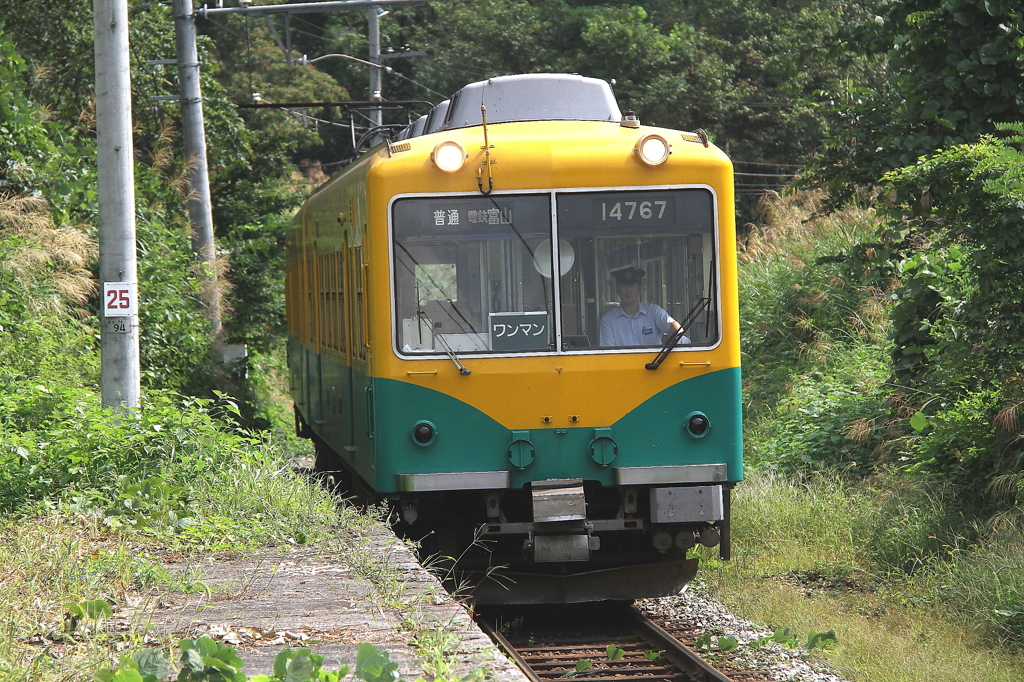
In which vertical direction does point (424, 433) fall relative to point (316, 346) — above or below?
below

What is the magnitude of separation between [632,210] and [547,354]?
0.98m

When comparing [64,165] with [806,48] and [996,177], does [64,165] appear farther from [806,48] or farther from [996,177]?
[996,177]

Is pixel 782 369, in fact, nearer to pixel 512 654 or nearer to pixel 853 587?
pixel 853 587

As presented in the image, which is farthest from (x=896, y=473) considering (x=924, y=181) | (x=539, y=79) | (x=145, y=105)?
(x=145, y=105)

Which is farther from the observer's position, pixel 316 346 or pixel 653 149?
pixel 316 346

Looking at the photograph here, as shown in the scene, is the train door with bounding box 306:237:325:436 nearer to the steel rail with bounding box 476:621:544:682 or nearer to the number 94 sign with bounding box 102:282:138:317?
the number 94 sign with bounding box 102:282:138:317

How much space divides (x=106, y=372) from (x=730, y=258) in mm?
4514

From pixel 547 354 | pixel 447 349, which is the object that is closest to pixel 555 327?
pixel 547 354

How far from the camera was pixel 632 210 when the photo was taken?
23.4 ft

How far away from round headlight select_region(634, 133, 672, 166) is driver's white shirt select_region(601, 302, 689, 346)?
0.85 metres

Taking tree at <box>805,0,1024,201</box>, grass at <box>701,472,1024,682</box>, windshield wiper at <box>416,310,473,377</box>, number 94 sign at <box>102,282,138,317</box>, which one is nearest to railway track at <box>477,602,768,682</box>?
grass at <box>701,472,1024,682</box>

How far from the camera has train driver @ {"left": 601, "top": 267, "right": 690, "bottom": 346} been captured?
7.11m

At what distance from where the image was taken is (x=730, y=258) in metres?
7.18

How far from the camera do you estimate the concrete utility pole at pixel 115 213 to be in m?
8.68
